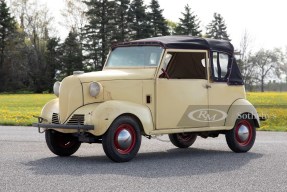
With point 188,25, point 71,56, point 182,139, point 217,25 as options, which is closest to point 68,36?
point 71,56

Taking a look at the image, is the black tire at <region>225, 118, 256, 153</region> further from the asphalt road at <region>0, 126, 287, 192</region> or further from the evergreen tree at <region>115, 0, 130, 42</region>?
the evergreen tree at <region>115, 0, 130, 42</region>

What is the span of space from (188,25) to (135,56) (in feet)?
254

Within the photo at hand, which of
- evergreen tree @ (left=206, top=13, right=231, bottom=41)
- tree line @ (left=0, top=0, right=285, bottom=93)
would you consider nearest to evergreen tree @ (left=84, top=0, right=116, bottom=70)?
tree line @ (left=0, top=0, right=285, bottom=93)

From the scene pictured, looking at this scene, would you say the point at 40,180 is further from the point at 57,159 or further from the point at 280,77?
the point at 280,77

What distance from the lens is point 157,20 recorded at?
8250cm

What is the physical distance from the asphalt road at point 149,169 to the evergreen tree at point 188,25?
247 feet

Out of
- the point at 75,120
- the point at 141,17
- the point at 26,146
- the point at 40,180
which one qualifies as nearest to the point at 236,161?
the point at 75,120

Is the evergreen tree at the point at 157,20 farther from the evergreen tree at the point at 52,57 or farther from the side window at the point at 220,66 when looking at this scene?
the side window at the point at 220,66

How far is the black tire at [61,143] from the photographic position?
396 inches

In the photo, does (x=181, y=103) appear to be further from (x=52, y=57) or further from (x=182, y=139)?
(x=52, y=57)

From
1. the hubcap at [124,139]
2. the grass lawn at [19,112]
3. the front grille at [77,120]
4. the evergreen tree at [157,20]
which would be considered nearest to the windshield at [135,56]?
the hubcap at [124,139]

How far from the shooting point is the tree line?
73875 mm

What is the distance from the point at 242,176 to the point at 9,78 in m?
74.9

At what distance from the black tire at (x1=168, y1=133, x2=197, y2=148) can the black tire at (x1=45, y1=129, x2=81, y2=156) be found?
244 cm
